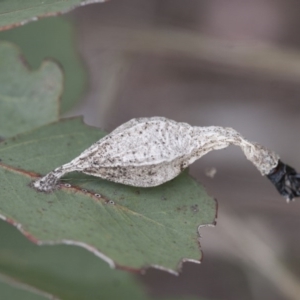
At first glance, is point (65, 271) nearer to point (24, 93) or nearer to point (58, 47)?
point (24, 93)

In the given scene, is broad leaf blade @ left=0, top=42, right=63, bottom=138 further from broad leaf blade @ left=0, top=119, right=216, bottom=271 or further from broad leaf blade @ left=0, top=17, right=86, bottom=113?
broad leaf blade @ left=0, top=17, right=86, bottom=113

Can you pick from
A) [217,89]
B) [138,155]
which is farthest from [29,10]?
[217,89]

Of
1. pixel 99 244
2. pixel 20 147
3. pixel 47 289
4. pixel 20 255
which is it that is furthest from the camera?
pixel 20 255

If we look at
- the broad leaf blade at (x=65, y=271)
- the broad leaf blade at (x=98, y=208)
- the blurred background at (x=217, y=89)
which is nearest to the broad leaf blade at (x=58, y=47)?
the blurred background at (x=217, y=89)

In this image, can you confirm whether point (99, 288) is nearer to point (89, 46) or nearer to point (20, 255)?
point (20, 255)

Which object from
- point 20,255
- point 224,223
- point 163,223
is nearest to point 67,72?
point 20,255

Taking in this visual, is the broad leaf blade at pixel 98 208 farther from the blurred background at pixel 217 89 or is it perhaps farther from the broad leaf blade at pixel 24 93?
the blurred background at pixel 217 89
